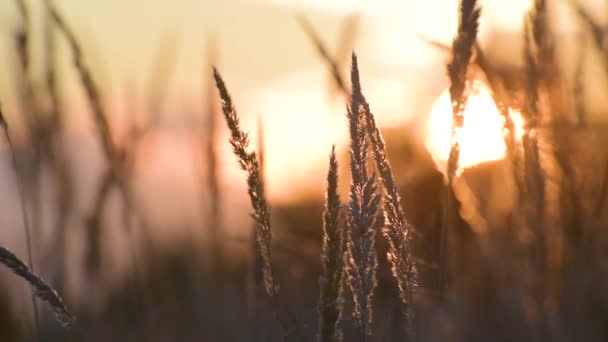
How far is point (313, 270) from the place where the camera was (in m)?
2.85

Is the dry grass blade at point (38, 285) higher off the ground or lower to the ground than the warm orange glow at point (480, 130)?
lower

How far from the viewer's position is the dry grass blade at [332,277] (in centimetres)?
106

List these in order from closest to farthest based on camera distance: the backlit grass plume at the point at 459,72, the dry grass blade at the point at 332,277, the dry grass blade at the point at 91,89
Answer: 1. the dry grass blade at the point at 332,277
2. the backlit grass plume at the point at 459,72
3. the dry grass blade at the point at 91,89

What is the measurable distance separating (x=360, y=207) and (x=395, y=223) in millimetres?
155

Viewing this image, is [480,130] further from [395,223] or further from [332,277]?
[332,277]

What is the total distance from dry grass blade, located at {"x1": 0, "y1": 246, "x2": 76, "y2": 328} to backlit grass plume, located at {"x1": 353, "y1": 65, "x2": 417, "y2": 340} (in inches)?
21.6

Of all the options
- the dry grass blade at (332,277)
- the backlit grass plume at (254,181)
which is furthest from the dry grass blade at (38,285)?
the dry grass blade at (332,277)

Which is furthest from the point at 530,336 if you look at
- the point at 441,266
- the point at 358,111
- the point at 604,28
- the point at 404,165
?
the point at 404,165

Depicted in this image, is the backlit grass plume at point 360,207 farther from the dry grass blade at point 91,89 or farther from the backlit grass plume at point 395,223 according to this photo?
the dry grass blade at point 91,89

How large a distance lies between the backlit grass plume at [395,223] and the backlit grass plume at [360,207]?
111 millimetres

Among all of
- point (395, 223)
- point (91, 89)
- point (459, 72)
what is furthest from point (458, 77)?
point (91, 89)

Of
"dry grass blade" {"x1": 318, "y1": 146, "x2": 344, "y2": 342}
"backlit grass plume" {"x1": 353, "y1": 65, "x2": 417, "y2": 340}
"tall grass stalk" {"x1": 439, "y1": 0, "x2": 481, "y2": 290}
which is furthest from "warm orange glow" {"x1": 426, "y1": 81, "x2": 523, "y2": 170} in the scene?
"dry grass blade" {"x1": 318, "y1": 146, "x2": 344, "y2": 342}

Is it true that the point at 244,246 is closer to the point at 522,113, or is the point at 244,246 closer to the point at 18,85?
the point at 18,85

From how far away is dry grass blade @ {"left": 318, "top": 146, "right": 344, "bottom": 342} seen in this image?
1063 mm
